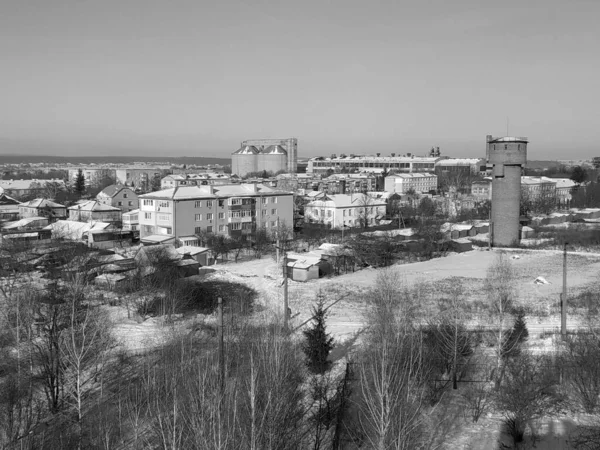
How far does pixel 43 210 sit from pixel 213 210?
529 inches

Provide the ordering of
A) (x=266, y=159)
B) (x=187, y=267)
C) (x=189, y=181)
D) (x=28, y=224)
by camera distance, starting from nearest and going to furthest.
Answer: (x=187, y=267), (x=28, y=224), (x=189, y=181), (x=266, y=159)

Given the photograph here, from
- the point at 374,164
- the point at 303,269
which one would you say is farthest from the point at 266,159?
the point at 303,269

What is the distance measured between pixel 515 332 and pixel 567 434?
300 centimetres

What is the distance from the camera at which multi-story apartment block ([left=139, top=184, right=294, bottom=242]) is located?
90.3ft

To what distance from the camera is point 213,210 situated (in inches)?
1140

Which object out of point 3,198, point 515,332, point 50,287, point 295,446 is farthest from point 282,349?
point 3,198

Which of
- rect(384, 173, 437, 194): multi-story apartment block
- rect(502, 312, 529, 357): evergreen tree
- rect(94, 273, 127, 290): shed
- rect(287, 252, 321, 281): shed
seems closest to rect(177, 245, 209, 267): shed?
rect(287, 252, 321, 281): shed

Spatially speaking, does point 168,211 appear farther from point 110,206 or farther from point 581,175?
point 581,175

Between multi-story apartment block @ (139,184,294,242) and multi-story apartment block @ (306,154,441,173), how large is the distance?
51.0 m

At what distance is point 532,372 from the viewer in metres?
9.59

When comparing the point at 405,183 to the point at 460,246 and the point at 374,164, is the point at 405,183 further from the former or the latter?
the point at 374,164

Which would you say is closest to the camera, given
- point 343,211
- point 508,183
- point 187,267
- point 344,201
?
point 187,267

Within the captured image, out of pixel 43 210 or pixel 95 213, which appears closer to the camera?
pixel 95 213

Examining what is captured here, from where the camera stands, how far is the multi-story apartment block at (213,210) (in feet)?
90.3
